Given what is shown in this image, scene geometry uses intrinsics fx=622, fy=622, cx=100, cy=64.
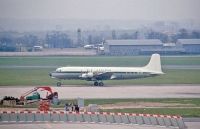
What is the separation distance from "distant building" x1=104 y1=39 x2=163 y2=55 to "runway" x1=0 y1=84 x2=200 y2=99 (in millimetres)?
91149

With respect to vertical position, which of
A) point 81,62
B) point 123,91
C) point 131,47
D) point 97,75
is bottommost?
point 123,91

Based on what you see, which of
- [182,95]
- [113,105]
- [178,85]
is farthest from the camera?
[178,85]

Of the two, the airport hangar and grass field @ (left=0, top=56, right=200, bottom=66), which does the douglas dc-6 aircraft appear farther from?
the airport hangar

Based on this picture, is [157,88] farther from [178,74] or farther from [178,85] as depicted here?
[178,74]

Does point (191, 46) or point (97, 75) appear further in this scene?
point (191, 46)

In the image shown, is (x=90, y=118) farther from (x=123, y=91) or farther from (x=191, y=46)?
(x=191, y=46)

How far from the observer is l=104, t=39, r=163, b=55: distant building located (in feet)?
540

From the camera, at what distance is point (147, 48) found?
551 feet

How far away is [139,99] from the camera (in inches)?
2233

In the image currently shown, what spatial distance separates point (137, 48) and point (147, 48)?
2.79 metres

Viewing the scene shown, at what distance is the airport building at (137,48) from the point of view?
164m

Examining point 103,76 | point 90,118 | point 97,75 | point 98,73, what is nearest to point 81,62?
point 103,76

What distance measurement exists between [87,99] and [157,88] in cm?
1594

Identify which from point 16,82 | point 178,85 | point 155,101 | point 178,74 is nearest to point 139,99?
point 155,101
